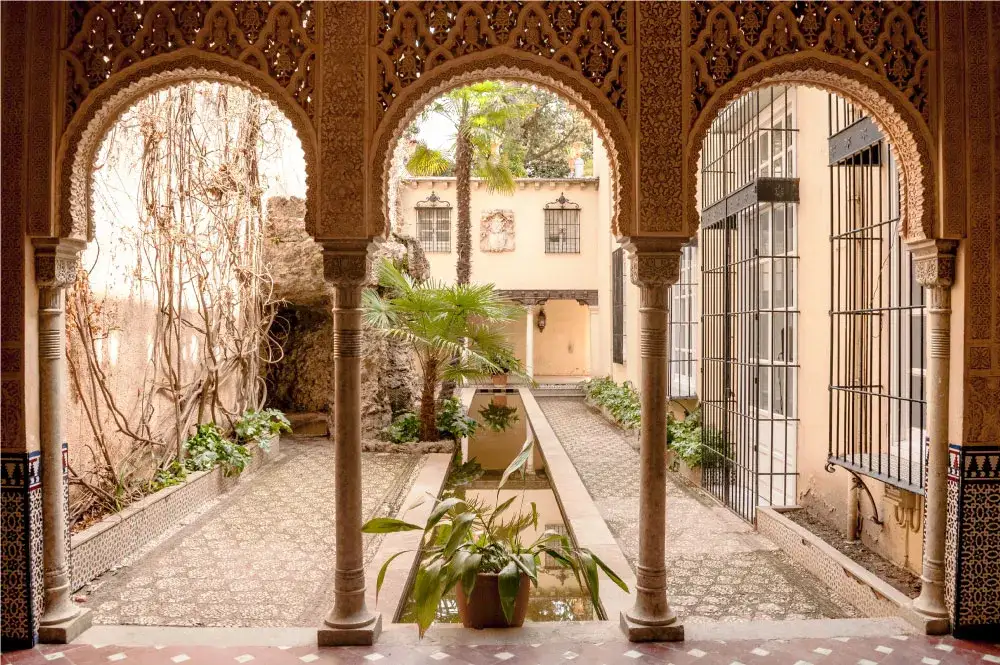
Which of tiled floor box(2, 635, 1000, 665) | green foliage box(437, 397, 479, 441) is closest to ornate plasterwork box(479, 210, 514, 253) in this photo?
green foliage box(437, 397, 479, 441)

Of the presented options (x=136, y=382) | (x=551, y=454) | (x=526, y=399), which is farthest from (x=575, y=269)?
(x=136, y=382)

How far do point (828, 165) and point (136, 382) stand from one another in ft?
21.6

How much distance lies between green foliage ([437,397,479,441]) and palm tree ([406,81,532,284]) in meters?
2.50

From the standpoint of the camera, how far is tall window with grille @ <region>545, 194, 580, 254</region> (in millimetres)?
20016

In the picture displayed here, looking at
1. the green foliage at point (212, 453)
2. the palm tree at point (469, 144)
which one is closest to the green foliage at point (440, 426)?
the green foliage at point (212, 453)

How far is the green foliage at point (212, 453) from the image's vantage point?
23.3 feet

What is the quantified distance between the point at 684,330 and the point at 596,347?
26.0 ft

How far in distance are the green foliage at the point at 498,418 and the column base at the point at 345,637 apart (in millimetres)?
9083

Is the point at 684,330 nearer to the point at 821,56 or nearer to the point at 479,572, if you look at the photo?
the point at 821,56

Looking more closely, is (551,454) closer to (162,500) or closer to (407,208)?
(162,500)

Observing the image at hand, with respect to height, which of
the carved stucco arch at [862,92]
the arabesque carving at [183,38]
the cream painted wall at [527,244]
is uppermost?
the cream painted wall at [527,244]

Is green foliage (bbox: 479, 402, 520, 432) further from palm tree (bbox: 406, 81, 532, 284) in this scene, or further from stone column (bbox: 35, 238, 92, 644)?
stone column (bbox: 35, 238, 92, 644)

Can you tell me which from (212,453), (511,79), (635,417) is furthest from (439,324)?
(511,79)

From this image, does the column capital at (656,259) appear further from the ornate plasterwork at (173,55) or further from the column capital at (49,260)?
the column capital at (49,260)
